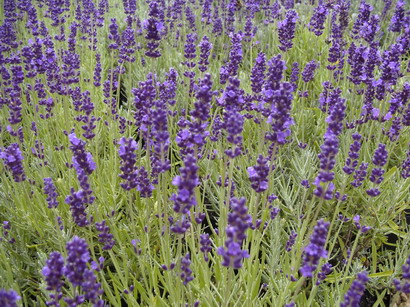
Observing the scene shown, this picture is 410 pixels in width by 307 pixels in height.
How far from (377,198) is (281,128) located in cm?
165

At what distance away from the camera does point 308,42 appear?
601 centimetres

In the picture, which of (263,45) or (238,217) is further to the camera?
(263,45)

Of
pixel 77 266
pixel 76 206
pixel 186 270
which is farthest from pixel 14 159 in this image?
pixel 186 270

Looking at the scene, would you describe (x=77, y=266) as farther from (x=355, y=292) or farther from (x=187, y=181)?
(x=355, y=292)

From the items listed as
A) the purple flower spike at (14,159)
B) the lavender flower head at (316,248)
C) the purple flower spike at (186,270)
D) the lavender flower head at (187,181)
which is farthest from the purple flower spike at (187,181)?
the purple flower spike at (14,159)

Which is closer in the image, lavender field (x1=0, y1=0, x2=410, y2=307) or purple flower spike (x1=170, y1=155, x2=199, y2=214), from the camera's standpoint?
purple flower spike (x1=170, y1=155, x2=199, y2=214)

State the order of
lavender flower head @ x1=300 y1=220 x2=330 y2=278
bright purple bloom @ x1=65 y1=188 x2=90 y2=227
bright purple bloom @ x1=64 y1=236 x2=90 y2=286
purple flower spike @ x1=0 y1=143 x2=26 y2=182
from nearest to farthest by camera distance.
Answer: bright purple bloom @ x1=64 y1=236 x2=90 y2=286 → lavender flower head @ x1=300 y1=220 x2=330 y2=278 → bright purple bloom @ x1=65 y1=188 x2=90 y2=227 → purple flower spike @ x1=0 y1=143 x2=26 y2=182

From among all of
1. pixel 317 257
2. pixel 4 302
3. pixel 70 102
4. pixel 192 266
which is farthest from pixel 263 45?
pixel 4 302

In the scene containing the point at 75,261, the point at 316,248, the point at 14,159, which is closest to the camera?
the point at 75,261

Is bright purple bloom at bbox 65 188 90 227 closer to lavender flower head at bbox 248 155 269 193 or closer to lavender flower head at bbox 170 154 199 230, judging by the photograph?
lavender flower head at bbox 170 154 199 230

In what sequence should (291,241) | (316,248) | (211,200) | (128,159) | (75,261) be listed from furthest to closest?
1. (211,200)
2. (291,241)
3. (128,159)
4. (316,248)
5. (75,261)

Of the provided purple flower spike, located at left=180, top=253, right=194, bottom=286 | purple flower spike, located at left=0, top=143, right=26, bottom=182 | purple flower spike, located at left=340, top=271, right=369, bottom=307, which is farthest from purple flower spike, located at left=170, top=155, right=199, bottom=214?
purple flower spike, located at left=0, top=143, right=26, bottom=182

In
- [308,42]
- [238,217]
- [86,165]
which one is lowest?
[308,42]

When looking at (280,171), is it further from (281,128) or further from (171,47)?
(171,47)
